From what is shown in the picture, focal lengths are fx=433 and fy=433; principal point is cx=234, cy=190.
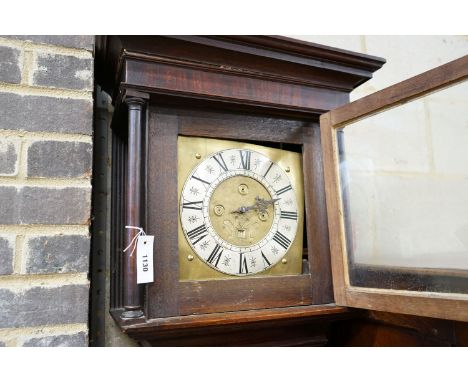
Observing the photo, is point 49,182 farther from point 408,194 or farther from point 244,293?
point 408,194

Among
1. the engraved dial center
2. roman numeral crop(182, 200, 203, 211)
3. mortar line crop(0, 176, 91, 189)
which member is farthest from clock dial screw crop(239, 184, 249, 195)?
mortar line crop(0, 176, 91, 189)

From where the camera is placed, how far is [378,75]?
1729 mm

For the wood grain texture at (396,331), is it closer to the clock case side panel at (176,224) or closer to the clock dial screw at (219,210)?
the clock case side panel at (176,224)

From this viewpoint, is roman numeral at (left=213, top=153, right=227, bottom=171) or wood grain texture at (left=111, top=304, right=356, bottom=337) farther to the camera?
roman numeral at (left=213, top=153, right=227, bottom=171)

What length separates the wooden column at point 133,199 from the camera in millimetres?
870

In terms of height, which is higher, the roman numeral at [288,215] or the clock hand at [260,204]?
the clock hand at [260,204]

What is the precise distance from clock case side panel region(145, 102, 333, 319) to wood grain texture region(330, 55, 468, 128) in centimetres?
12

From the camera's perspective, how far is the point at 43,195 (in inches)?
33.7

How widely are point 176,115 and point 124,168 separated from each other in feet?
0.82

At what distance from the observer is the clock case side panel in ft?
3.01

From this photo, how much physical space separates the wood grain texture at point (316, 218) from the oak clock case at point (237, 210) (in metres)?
0.03

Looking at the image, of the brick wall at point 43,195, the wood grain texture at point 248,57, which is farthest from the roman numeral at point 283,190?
the brick wall at point 43,195

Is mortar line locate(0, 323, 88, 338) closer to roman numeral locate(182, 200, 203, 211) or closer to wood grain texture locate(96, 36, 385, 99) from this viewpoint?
roman numeral locate(182, 200, 203, 211)

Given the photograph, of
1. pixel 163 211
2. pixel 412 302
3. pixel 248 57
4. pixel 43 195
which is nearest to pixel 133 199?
pixel 163 211
